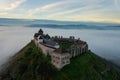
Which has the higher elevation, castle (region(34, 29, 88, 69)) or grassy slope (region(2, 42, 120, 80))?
castle (region(34, 29, 88, 69))

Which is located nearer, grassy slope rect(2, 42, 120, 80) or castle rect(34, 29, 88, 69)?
grassy slope rect(2, 42, 120, 80)

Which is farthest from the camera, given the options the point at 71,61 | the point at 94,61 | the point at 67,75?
the point at 94,61

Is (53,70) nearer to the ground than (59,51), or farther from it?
nearer to the ground

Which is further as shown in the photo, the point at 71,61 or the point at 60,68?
the point at 71,61

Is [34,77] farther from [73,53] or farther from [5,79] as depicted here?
[73,53]

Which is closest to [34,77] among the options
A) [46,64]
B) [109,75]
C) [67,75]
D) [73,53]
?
[46,64]

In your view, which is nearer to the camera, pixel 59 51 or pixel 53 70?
pixel 53 70

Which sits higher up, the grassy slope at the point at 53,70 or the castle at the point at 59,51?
the castle at the point at 59,51

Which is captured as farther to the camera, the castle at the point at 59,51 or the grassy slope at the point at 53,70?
the castle at the point at 59,51
